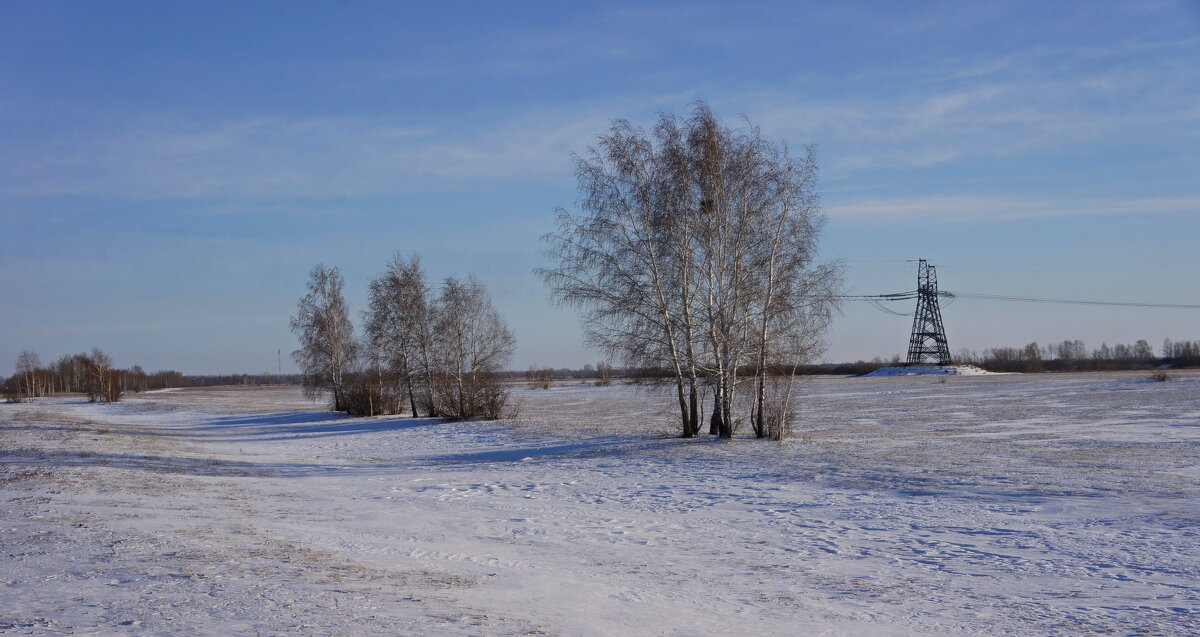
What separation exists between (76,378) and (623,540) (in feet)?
479

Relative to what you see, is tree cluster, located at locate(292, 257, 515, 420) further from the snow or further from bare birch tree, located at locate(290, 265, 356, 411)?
the snow

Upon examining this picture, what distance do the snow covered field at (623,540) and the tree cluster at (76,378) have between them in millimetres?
68247

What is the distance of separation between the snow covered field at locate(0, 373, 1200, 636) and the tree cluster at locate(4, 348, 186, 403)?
224ft

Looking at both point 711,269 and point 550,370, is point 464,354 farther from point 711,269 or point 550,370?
point 550,370

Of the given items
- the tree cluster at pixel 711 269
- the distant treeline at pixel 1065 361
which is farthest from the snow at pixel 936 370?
the tree cluster at pixel 711 269

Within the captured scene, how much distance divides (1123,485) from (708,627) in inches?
437

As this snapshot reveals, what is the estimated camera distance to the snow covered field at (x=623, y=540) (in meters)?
7.27

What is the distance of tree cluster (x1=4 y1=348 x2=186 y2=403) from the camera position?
83.8 m

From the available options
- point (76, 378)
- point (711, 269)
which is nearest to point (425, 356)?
point (711, 269)

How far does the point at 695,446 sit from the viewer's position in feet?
75.9

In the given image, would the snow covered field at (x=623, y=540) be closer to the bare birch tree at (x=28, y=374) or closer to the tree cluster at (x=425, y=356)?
the tree cluster at (x=425, y=356)

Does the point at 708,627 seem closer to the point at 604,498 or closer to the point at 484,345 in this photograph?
the point at 604,498

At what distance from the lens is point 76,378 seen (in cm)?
13100

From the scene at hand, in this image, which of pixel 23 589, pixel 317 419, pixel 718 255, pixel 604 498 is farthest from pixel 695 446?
pixel 317 419
